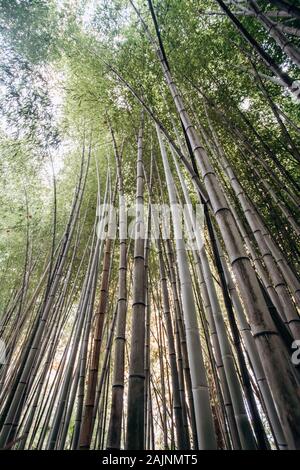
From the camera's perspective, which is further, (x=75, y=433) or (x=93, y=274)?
(x=93, y=274)

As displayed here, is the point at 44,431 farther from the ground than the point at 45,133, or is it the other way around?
the point at 45,133

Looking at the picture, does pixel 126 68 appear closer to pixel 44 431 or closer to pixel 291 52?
pixel 291 52

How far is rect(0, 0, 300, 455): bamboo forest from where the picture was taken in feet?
6.43

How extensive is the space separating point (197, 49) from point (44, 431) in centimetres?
491

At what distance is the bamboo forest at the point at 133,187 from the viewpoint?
196cm

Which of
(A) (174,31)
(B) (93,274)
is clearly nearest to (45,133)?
(A) (174,31)

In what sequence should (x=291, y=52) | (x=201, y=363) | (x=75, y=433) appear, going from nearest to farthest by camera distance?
(x=201, y=363), (x=291, y=52), (x=75, y=433)

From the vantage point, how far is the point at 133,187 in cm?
456

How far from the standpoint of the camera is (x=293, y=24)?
3.47 meters

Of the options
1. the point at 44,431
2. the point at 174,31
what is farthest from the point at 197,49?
the point at 44,431
